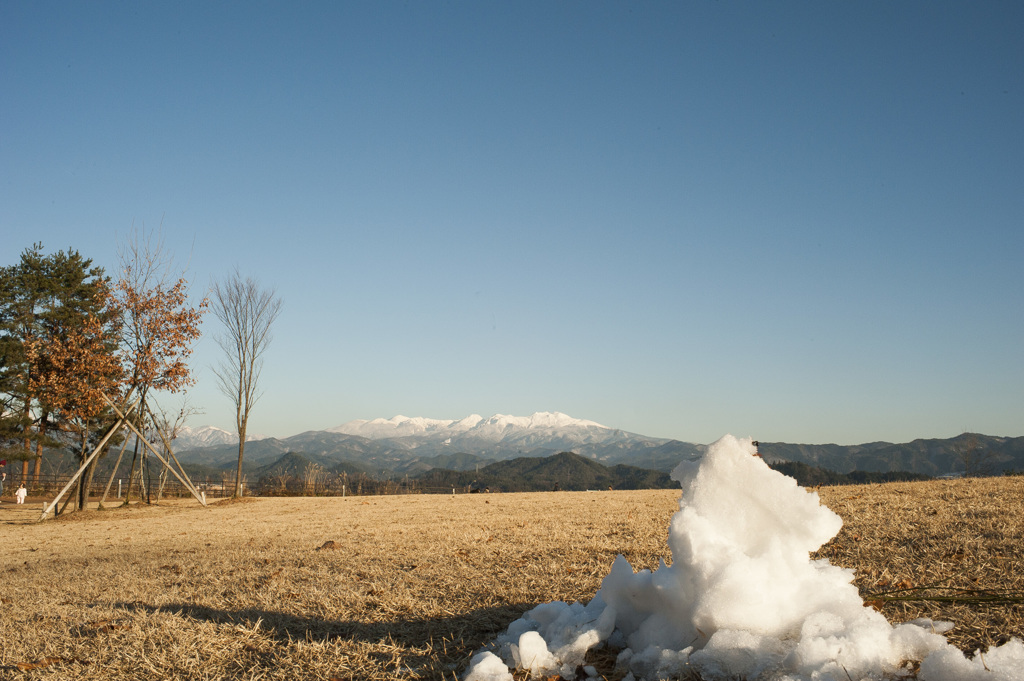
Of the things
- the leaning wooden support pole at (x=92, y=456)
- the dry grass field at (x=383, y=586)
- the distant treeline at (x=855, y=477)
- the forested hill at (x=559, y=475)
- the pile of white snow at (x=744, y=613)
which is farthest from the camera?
the forested hill at (x=559, y=475)

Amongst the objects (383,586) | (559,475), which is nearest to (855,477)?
(383,586)

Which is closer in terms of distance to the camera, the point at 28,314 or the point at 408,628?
the point at 408,628

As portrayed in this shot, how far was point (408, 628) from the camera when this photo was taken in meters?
3.72

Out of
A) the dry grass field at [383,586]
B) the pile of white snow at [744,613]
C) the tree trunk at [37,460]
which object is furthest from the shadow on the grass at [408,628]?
the tree trunk at [37,460]

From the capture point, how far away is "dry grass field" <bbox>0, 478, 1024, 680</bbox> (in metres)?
3.17

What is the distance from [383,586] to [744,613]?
3463mm

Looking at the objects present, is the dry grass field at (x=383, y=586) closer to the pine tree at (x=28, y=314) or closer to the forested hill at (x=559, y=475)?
the pine tree at (x=28, y=314)

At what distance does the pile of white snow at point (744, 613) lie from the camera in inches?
87.3

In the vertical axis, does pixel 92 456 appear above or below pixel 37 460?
above

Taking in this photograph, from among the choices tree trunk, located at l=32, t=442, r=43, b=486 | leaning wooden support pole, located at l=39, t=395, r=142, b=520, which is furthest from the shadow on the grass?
tree trunk, located at l=32, t=442, r=43, b=486

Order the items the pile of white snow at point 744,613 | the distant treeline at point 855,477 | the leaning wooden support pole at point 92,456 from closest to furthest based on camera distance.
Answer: the pile of white snow at point 744,613 < the distant treeline at point 855,477 < the leaning wooden support pole at point 92,456

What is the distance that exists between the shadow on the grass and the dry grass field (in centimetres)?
2

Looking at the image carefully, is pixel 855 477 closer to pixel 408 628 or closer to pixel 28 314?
pixel 408 628

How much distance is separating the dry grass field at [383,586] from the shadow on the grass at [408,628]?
0.06 feet
